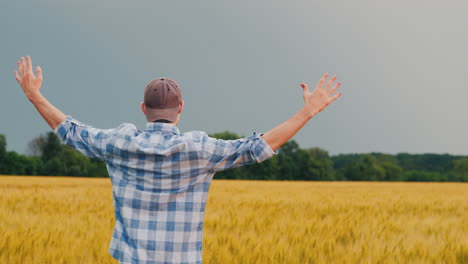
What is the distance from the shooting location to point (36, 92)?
211 centimetres

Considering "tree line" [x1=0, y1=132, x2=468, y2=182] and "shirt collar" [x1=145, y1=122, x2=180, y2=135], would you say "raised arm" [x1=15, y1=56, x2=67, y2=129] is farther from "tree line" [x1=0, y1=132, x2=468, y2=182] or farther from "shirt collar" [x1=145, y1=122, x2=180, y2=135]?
"tree line" [x1=0, y1=132, x2=468, y2=182]

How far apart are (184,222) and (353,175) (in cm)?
6165

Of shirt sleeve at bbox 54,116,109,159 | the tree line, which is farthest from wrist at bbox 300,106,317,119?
the tree line

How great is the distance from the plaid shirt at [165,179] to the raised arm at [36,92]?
0.29 meters

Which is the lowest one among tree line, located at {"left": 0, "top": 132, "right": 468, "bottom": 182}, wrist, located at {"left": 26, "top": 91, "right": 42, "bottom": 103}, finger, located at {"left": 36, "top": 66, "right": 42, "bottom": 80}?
wrist, located at {"left": 26, "top": 91, "right": 42, "bottom": 103}

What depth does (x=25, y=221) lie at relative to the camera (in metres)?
4.81

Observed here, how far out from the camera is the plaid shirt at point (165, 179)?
6.00 ft

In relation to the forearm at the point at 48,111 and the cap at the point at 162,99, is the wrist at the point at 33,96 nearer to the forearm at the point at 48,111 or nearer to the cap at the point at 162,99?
the forearm at the point at 48,111

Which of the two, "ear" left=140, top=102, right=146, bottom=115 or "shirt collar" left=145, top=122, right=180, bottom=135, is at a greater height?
"ear" left=140, top=102, right=146, bottom=115

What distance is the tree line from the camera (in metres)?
48.6

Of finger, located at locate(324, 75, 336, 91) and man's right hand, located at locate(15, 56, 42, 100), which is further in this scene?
man's right hand, located at locate(15, 56, 42, 100)

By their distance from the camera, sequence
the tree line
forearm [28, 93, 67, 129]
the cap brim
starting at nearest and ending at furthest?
the cap brim < forearm [28, 93, 67, 129] < the tree line

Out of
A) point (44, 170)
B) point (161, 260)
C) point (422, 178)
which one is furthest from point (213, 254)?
point (422, 178)

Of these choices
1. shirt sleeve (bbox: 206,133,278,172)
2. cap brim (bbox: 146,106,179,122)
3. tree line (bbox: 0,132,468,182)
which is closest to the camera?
shirt sleeve (bbox: 206,133,278,172)
